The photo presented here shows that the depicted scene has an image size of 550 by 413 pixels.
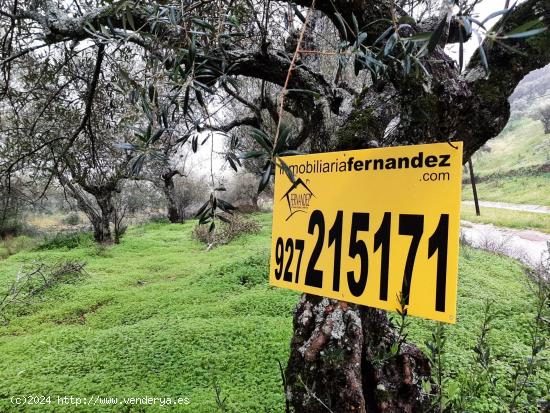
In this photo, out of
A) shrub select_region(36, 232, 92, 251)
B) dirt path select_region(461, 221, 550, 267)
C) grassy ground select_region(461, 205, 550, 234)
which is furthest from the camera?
grassy ground select_region(461, 205, 550, 234)

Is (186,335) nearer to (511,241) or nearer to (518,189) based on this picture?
(511,241)

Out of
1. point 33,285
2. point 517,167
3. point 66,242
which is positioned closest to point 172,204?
point 66,242

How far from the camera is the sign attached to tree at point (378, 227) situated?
102 centimetres

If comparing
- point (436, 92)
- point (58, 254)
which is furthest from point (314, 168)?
point (58, 254)

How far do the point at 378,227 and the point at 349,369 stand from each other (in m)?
0.79

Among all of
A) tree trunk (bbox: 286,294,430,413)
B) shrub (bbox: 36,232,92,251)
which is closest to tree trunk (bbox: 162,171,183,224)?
shrub (bbox: 36,232,92,251)

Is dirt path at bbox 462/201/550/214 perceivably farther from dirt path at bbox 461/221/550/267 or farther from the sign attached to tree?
the sign attached to tree

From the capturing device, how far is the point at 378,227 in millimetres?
1149

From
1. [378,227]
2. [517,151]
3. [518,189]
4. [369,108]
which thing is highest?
[517,151]

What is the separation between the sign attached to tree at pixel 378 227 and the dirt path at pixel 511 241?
771 cm

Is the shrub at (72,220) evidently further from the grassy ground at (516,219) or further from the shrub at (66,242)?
the grassy ground at (516,219)

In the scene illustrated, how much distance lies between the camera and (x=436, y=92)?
1.83 metres

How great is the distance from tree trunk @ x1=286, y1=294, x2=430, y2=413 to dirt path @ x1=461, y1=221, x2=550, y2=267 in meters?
7.06

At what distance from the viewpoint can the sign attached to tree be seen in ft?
3.35
